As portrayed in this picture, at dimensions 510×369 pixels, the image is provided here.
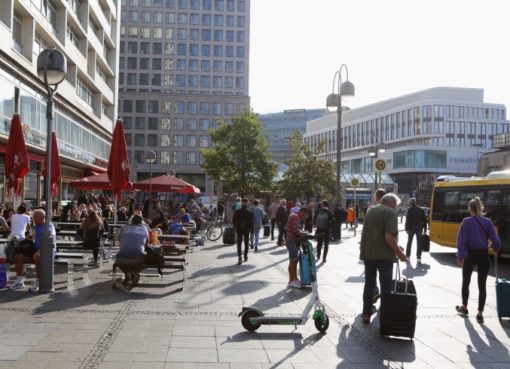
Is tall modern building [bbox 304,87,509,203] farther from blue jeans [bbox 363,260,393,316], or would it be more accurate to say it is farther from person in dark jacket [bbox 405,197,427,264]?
blue jeans [bbox 363,260,393,316]

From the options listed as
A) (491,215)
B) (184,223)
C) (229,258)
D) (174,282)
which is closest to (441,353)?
→ (174,282)

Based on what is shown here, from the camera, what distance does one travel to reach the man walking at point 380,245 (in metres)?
7.82

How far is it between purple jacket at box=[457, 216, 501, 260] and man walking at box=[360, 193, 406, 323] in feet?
4.47

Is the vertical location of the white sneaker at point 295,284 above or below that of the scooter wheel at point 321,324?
below

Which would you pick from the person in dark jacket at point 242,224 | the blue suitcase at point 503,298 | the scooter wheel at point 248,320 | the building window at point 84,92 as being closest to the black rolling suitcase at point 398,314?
the scooter wheel at point 248,320

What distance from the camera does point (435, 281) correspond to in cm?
1295

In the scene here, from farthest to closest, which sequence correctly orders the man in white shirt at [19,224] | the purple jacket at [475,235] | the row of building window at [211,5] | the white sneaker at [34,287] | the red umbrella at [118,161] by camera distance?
the row of building window at [211,5]
the red umbrella at [118,161]
the man in white shirt at [19,224]
the white sneaker at [34,287]
the purple jacket at [475,235]

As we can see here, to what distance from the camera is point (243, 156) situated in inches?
1941

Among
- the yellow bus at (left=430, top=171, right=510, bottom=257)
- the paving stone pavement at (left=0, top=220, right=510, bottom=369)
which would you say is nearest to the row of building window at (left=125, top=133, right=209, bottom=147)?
the yellow bus at (left=430, top=171, right=510, bottom=257)

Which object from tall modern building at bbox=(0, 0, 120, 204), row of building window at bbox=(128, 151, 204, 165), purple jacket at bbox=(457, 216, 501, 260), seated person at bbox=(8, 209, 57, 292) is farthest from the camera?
row of building window at bbox=(128, 151, 204, 165)

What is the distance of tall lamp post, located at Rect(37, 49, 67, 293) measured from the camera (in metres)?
9.73

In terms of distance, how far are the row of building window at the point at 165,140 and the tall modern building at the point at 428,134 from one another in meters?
19.8

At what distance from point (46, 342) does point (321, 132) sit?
128m

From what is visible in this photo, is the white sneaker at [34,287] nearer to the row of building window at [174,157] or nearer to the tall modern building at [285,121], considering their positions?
the row of building window at [174,157]
